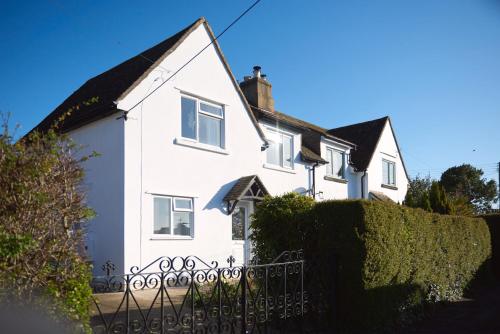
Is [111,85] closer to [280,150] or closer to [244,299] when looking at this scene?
[280,150]

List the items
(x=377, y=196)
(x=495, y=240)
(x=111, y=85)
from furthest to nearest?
(x=377, y=196) < (x=495, y=240) < (x=111, y=85)

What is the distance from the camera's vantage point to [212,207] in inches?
531

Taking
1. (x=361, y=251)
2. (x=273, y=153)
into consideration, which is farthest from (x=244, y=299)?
(x=273, y=153)

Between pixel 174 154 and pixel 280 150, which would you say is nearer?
pixel 174 154

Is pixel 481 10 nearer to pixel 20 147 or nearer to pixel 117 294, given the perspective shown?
pixel 20 147

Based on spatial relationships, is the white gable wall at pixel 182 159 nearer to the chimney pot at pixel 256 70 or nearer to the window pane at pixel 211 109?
the window pane at pixel 211 109

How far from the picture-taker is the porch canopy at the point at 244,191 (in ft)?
45.2

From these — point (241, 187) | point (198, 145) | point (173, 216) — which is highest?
point (198, 145)

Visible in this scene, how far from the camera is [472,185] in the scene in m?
46.5

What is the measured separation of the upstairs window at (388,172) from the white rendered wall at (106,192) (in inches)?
746

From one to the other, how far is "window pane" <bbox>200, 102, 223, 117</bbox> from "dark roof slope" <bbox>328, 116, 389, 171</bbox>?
11954mm

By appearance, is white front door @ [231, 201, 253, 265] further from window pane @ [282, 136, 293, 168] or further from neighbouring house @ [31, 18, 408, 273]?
window pane @ [282, 136, 293, 168]

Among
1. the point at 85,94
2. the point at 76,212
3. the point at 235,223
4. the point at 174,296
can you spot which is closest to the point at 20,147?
the point at 76,212

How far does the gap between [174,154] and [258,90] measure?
732 cm
